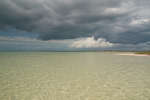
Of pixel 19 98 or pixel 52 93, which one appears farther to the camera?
pixel 52 93

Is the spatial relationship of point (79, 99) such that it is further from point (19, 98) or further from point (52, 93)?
point (19, 98)

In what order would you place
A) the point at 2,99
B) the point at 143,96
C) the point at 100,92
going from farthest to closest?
the point at 100,92 → the point at 143,96 → the point at 2,99

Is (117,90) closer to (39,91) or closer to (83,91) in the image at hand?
(83,91)

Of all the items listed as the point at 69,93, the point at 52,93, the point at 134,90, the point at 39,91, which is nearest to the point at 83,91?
the point at 69,93

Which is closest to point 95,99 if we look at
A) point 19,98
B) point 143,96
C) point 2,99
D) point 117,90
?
point 117,90

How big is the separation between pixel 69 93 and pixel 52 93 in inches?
47.5

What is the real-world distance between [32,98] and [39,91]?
1224mm

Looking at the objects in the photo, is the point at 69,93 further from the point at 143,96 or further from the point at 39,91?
the point at 143,96

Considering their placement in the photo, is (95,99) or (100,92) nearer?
(95,99)

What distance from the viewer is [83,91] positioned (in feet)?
27.8

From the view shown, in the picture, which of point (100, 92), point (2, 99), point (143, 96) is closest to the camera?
point (2, 99)

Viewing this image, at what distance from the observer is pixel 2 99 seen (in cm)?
685

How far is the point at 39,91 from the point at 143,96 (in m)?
Result: 7.26

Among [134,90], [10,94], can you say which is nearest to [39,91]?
[10,94]
